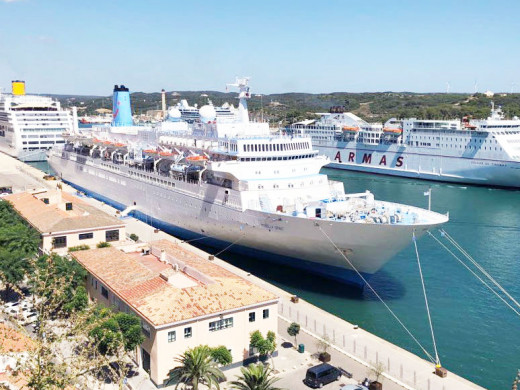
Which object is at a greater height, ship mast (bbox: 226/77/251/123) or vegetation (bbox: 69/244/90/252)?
ship mast (bbox: 226/77/251/123)

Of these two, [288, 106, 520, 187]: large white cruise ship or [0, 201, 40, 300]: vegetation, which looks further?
[288, 106, 520, 187]: large white cruise ship

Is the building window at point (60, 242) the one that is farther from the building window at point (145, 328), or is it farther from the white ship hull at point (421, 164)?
the white ship hull at point (421, 164)

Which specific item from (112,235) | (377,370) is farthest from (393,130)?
(377,370)

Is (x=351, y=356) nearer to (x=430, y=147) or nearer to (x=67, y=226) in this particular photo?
(x=67, y=226)

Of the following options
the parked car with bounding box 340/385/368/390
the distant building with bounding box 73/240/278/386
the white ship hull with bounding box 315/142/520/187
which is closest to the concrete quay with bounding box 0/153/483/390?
the parked car with bounding box 340/385/368/390

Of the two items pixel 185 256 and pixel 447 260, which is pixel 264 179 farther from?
pixel 447 260

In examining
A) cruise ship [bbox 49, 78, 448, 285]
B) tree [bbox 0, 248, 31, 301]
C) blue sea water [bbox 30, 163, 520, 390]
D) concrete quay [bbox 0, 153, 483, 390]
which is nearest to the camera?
concrete quay [bbox 0, 153, 483, 390]

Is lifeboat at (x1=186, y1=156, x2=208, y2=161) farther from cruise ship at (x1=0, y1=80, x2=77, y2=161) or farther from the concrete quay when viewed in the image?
cruise ship at (x1=0, y1=80, x2=77, y2=161)
